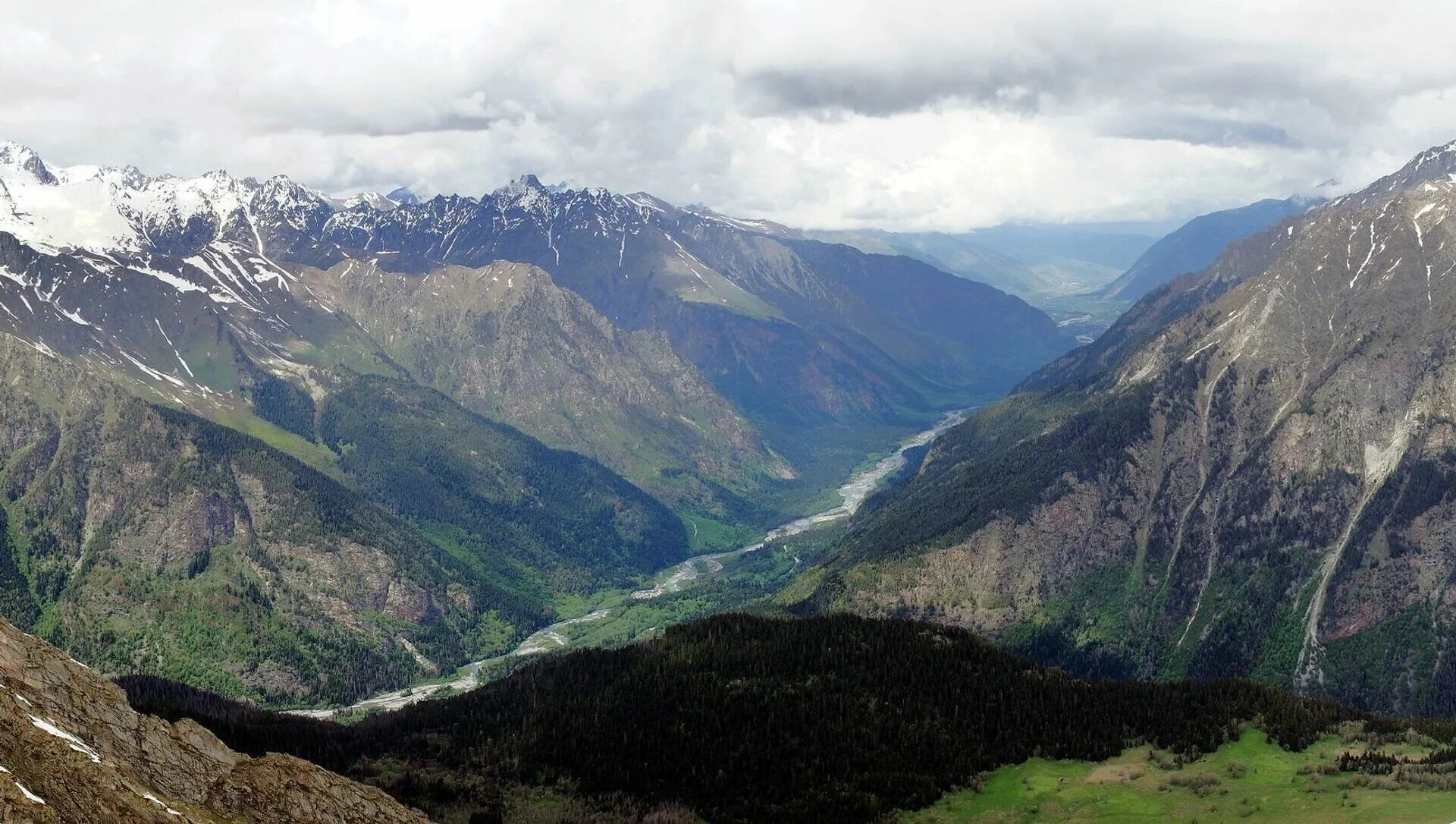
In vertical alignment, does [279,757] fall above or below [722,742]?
above

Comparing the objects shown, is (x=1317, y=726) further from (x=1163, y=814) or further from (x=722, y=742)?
(x=722, y=742)

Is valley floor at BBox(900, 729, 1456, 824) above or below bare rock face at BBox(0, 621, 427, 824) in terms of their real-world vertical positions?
below

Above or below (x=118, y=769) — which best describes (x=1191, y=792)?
below

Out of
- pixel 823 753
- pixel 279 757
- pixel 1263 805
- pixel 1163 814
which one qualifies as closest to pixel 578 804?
pixel 823 753

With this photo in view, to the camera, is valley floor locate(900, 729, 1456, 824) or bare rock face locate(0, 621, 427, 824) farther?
valley floor locate(900, 729, 1456, 824)

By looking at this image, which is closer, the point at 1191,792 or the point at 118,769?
the point at 118,769
